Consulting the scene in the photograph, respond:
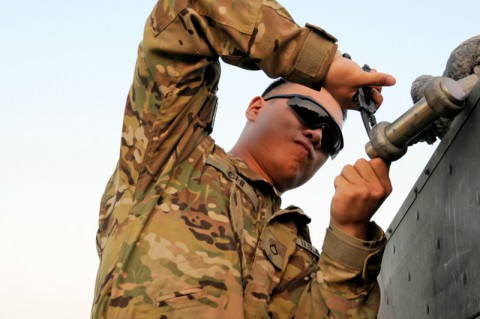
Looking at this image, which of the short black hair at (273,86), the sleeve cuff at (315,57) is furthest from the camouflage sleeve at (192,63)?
the short black hair at (273,86)

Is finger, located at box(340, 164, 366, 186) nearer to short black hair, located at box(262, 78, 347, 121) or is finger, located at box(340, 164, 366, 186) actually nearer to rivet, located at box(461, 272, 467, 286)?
rivet, located at box(461, 272, 467, 286)

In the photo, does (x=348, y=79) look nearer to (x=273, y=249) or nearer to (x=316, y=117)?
(x=273, y=249)

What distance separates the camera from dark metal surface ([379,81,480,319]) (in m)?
1.64

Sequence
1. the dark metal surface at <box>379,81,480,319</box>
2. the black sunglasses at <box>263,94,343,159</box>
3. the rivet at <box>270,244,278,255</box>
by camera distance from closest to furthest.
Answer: the dark metal surface at <box>379,81,480,319</box>, the rivet at <box>270,244,278,255</box>, the black sunglasses at <box>263,94,343,159</box>

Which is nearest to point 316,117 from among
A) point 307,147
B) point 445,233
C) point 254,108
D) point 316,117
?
point 316,117

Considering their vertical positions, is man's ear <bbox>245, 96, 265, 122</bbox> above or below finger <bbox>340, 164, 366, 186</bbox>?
above

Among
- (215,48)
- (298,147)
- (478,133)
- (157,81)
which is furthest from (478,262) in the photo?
(298,147)

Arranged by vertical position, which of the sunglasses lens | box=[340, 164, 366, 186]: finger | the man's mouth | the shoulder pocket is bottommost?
the man's mouth

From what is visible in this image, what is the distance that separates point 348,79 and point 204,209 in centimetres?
65

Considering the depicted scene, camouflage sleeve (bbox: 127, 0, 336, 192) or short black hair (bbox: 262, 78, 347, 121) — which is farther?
short black hair (bbox: 262, 78, 347, 121)

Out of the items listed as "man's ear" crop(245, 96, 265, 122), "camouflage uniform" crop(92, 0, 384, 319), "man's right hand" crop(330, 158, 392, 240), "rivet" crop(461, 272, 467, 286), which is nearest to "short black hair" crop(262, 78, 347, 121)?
"man's ear" crop(245, 96, 265, 122)

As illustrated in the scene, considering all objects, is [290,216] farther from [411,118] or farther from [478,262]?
[478,262]

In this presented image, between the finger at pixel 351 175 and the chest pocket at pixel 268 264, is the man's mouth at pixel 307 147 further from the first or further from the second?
the finger at pixel 351 175

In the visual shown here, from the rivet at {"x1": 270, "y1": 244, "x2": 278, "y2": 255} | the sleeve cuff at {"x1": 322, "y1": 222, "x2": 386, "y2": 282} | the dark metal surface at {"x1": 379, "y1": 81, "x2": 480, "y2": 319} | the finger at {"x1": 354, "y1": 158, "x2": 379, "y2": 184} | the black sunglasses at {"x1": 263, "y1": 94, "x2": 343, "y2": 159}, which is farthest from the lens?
the black sunglasses at {"x1": 263, "y1": 94, "x2": 343, "y2": 159}
